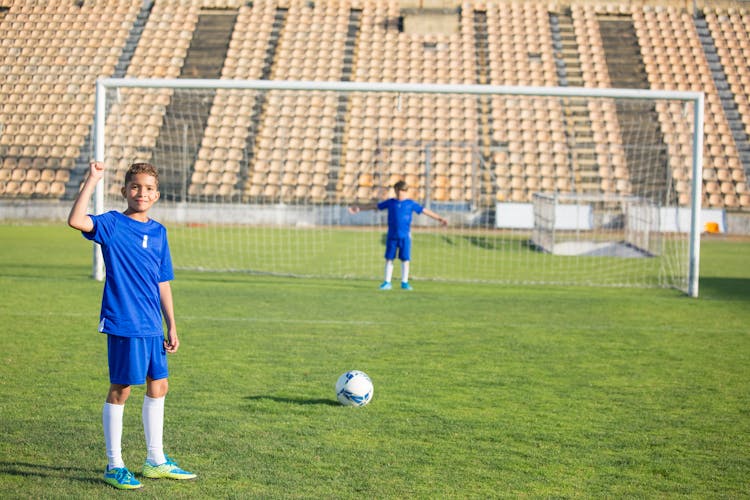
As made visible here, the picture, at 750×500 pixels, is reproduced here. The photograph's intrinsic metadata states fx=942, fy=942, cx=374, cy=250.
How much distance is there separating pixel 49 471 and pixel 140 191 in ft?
4.96

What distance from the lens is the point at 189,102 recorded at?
1091 inches

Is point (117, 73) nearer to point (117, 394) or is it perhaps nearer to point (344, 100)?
point (344, 100)

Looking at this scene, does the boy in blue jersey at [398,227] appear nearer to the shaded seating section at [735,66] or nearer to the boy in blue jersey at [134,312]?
the boy in blue jersey at [134,312]

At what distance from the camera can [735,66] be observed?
3056 centimetres

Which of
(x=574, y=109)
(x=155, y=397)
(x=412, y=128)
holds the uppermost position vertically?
(x=574, y=109)

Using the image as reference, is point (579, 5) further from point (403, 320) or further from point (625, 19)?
point (403, 320)

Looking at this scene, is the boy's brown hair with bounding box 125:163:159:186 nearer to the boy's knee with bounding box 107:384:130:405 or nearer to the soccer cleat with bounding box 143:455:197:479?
the boy's knee with bounding box 107:384:130:405

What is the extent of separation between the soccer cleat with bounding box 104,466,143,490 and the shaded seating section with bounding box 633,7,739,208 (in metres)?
19.9

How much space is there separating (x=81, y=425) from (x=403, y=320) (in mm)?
5237

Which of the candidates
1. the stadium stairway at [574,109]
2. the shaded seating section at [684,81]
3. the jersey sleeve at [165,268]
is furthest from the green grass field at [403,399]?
the shaded seating section at [684,81]

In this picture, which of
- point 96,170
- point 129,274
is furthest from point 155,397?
point 96,170

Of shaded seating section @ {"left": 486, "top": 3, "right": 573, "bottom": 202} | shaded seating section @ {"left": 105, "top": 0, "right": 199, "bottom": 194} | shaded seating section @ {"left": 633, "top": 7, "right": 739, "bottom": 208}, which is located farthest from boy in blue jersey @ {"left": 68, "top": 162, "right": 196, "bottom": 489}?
shaded seating section @ {"left": 633, "top": 7, "right": 739, "bottom": 208}

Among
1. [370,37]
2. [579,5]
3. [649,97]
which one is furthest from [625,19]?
[649,97]

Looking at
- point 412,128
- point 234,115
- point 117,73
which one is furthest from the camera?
point 117,73
